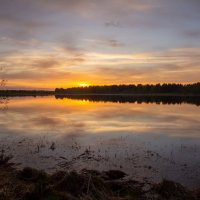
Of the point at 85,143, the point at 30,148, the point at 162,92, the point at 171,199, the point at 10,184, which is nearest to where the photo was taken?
the point at 171,199

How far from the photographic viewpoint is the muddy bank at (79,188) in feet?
34.1

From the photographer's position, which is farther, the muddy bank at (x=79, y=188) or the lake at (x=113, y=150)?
the lake at (x=113, y=150)

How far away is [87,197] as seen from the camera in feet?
33.1

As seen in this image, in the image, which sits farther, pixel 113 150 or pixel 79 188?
pixel 113 150

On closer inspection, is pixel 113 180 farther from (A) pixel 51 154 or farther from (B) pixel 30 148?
(B) pixel 30 148

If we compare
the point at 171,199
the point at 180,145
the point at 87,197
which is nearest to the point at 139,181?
the point at 171,199

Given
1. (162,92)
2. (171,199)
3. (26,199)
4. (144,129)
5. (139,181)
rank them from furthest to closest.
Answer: (162,92) < (144,129) < (139,181) < (171,199) < (26,199)

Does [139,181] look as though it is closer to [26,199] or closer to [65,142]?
[26,199]

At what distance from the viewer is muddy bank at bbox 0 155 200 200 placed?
1039 centimetres

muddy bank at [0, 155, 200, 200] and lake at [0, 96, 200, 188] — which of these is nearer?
muddy bank at [0, 155, 200, 200]

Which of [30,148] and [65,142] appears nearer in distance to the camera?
[30,148]

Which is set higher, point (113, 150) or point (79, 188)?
point (79, 188)

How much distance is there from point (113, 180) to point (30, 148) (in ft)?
28.3

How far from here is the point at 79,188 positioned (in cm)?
1132
